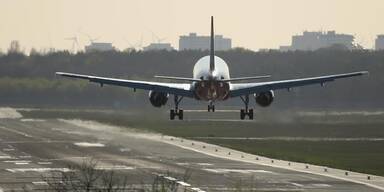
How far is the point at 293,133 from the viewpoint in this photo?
11419 cm

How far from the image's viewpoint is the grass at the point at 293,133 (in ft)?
284

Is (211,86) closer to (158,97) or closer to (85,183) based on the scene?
(158,97)

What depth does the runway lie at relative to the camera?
202ft

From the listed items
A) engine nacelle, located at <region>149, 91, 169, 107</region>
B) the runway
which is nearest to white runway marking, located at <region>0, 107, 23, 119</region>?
the runway

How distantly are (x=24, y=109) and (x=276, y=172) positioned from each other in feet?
343

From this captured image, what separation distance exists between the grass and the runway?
5198mm

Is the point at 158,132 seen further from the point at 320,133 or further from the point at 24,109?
the point at 24,109

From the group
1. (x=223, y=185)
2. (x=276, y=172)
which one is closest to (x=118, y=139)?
(x=276, y=172)

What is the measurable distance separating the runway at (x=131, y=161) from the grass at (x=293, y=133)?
205 inches

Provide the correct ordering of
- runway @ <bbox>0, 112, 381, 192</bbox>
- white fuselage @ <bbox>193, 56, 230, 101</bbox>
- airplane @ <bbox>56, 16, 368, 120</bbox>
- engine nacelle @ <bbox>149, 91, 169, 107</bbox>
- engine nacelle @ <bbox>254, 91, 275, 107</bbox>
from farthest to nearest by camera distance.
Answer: engine nacelle @ <bbox>254, 91, 275, 107</bbox> → engine nacelle @ <bbox>149, 91, 169, 107</bbox> → airplane @ <bbox>56, 16, 368, 120</bbox> → white fuselage @ <bbox>193, 56, 230, 101</bbox> → runway @ <bbox>0, 112, 381, 192</bbox>

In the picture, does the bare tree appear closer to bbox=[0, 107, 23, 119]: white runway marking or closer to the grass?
the grass

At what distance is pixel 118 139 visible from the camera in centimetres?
10912

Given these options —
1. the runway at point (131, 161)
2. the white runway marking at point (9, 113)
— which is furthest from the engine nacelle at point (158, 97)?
the white runway marking at point (9, 113)

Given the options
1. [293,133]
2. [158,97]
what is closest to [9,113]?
[293,133]
